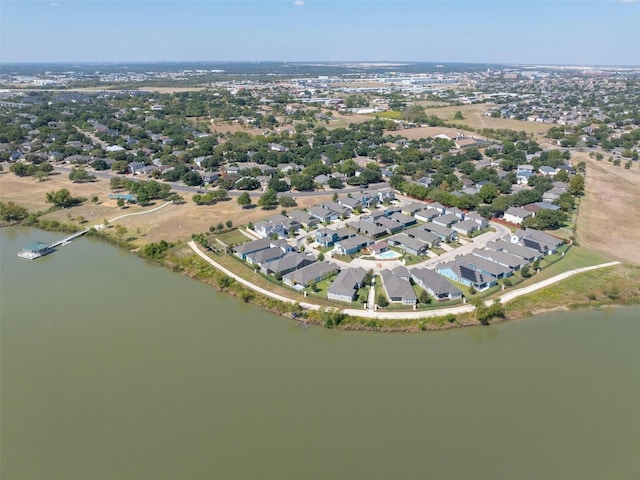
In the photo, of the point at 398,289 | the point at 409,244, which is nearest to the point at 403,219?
the point at 409,244

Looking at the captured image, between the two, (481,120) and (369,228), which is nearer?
(369,228)

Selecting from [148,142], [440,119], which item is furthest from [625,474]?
[440,119]

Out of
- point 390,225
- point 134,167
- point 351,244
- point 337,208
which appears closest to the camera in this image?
point 351,244

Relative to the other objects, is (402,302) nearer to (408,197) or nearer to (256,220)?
(256,220)

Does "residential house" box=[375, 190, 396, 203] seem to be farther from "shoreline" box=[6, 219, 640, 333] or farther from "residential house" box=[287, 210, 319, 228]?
"shoreline" box=[6, 219, 640, 333]

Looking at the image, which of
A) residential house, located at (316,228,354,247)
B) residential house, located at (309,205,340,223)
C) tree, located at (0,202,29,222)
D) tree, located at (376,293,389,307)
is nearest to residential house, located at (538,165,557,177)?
residential house, located at (309,205,340,223)

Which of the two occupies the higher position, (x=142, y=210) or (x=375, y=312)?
(x=142, y=210)

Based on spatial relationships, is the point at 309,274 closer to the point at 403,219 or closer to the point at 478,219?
the point at 403,219
